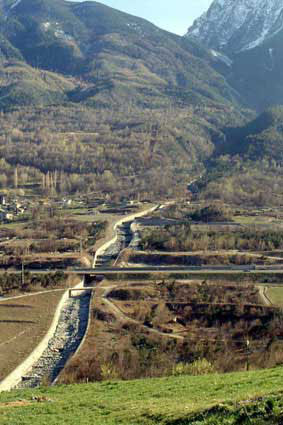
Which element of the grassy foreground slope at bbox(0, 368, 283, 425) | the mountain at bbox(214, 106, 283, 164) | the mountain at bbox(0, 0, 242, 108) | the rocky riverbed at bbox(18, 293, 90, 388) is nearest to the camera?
the grassy foreground slope at bbox(0, 368, 283, 425)

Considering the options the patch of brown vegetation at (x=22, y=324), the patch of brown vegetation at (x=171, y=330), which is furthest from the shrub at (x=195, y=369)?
the patch of brown vegetation at (x=22, y=324)

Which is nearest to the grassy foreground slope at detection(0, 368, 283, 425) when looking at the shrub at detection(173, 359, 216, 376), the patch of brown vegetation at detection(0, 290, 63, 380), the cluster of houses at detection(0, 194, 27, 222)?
the shrub at detection(173, 359, 216, 376)

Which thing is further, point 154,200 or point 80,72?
point 80,72

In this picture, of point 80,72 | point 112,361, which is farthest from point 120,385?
point 80,72

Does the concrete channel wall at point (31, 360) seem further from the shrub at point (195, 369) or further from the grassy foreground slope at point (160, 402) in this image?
the shrub at point (195, 369)

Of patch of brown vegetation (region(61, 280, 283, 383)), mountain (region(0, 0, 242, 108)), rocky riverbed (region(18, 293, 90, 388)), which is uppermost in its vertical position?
mountain (region(0, 0, 242, 108))

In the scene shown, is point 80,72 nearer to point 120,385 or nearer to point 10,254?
point 10,254

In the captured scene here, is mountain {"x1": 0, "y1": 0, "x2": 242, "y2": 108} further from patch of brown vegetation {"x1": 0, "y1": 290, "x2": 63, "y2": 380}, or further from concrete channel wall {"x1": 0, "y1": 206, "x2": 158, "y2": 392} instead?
concrete channel wall {"x1": 0, "y1": 206, "x2": 158, "y2": 392}
